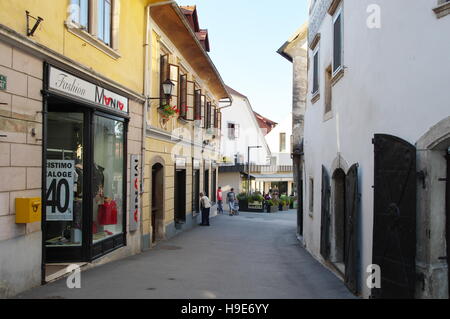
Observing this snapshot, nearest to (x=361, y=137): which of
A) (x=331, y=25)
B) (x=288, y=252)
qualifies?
(x=331, y=25)

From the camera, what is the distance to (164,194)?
14828 millimetres

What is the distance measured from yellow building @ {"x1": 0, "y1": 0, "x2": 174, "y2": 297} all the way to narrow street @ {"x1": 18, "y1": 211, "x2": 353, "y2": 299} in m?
0.62

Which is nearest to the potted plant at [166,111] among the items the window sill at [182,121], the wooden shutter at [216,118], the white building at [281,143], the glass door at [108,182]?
the window sill at [182,121]

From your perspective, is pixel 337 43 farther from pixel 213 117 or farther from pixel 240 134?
pixel 240 134

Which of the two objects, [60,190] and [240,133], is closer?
[60,190]

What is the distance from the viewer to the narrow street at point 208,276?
723cm

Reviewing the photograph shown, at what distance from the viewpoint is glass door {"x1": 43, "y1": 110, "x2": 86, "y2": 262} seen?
8.38m

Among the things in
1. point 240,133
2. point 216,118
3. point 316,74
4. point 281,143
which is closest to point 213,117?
point 216,118

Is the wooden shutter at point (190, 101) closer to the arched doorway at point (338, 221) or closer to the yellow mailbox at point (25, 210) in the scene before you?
the arched doorway at point (338, 221)

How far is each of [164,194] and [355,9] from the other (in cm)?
861

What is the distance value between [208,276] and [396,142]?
4.49m

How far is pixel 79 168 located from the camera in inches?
356

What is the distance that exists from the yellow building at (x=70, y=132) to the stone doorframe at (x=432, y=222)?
523 cm

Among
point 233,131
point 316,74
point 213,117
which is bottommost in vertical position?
point 316,74
